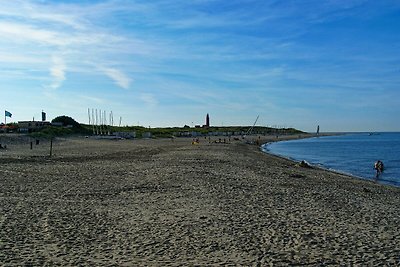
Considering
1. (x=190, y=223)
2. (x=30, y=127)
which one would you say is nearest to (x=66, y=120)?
(x=30, y=127)

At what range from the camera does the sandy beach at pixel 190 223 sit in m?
8.31

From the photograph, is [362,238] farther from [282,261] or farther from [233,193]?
[233,193]

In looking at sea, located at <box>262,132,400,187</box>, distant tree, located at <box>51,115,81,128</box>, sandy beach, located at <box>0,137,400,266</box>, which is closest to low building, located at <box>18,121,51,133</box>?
distant tree, located at <box>51,115,81,128</box>

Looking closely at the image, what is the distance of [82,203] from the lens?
1343 cm

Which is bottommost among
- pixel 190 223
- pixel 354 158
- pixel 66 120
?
pixel 354 158

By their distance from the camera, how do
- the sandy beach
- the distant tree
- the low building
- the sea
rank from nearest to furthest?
1. the sandy beach
2. the sea
3. the low building
4. the distant tree

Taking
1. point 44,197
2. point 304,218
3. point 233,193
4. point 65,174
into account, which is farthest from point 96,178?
point 304,218

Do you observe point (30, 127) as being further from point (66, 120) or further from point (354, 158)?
point (354, 158)

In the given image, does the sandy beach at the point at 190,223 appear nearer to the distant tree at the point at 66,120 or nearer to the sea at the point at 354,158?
the sea at the point at 354,158

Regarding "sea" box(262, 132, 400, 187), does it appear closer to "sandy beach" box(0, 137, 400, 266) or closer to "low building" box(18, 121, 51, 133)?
"sandy beach" box(0, 137, 400, 266)

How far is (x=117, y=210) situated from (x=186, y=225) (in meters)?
2.74

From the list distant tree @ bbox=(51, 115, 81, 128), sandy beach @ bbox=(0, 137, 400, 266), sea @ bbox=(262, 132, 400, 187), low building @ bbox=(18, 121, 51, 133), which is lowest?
sea @ bbox=(262, 132, 400, 187)

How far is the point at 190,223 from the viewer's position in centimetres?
1103

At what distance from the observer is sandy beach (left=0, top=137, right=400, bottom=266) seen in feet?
27.3
